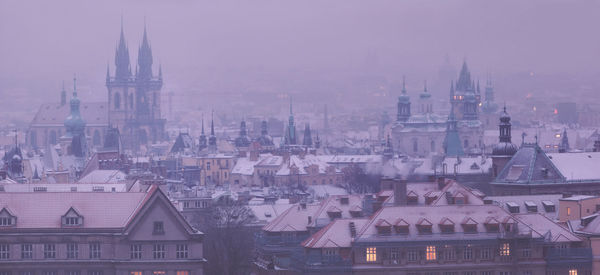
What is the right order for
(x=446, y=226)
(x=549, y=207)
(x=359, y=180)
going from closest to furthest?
1. (x=446, y=226)
2. (x=549, y=207)
3. (x=359, y=180)

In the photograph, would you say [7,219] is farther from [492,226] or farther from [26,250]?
[492,226]

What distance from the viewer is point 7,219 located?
2736 inches

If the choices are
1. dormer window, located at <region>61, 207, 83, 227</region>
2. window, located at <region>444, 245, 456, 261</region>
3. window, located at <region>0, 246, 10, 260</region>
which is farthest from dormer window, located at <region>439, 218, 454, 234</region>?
window, located at <region>0, 246, 10, 260</region>

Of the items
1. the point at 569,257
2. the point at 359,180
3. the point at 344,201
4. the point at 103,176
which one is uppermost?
the point at 344,201

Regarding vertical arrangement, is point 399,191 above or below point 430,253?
above

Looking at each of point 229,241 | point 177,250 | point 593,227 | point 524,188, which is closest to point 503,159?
point 524,188

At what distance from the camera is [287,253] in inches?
3017

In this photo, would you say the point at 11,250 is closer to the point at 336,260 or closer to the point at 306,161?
the point at 336,260

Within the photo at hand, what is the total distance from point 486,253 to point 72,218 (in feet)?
68.0

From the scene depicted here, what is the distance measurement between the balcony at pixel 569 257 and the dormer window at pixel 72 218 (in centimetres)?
2342

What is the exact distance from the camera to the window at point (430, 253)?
68.5 meters

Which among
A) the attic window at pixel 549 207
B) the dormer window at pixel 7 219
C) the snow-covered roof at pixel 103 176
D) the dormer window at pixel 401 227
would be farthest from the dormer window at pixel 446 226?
the snow-covered roof at pixel 103 176

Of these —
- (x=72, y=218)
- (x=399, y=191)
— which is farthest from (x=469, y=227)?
(x=72, y=218)

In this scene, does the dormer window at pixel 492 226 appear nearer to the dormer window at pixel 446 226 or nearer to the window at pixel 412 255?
the dormer window at pixel 446 226
